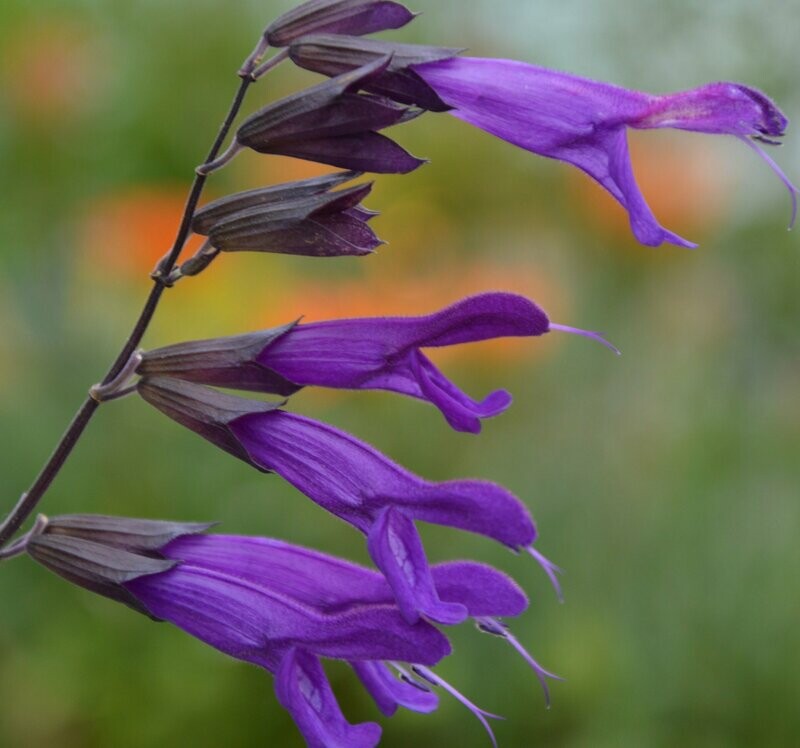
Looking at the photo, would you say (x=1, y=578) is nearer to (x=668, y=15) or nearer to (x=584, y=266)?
(x=584, y=266)

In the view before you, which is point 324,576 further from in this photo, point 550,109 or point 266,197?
point 550,109

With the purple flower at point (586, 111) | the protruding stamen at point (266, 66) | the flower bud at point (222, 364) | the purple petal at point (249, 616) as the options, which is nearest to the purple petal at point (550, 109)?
the purple flower at point (586, 111)

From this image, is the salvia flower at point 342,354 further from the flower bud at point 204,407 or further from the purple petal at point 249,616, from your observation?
the purple petal at point 249,616

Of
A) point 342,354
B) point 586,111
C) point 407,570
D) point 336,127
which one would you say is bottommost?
point 407,570

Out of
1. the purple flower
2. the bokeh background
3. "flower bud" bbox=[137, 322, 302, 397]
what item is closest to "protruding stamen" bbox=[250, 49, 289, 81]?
the purple flower

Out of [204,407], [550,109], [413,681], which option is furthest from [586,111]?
[413,681]

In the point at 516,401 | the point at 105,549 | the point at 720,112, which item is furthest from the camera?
the point at 516,401

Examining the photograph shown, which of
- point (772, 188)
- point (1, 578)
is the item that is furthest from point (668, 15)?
point (1, 578)
